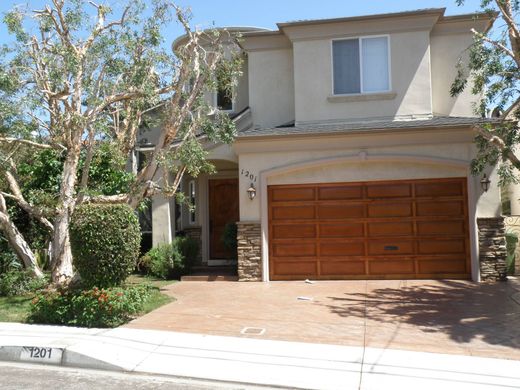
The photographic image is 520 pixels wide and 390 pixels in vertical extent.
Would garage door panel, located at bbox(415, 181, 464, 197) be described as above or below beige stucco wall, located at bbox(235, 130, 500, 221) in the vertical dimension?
below

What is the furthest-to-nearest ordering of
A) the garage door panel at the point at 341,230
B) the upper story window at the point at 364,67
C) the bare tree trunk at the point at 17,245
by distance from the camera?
the upper story window at the point at 364,67 < the garage door panel at the point at 341,230 < the bare tree trunk at the point at 17,245

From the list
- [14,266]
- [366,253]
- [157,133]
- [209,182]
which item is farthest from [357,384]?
[157,133]

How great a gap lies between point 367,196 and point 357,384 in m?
7.60

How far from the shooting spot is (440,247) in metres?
12.5

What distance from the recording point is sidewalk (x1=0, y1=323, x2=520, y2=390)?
5.80m

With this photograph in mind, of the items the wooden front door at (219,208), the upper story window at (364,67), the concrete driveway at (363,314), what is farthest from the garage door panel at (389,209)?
the wooden front door at (219,208)

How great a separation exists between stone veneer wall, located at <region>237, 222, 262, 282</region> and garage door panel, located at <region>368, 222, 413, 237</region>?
2833 millimetres

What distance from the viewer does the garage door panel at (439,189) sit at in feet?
40.8

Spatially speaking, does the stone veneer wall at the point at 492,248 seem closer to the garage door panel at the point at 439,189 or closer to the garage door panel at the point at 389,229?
the garage door panel at the point at 439,189

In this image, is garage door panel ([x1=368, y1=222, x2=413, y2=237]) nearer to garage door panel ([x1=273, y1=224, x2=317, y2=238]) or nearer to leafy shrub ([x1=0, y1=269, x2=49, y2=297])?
garage door panel ([x1=273, y1=224, x2=317, y2=238])

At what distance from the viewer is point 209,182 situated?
16.0 m

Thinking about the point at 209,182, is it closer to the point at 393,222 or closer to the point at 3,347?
the point at 393,222

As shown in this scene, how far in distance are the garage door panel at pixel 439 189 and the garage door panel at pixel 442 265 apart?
5.22 ft

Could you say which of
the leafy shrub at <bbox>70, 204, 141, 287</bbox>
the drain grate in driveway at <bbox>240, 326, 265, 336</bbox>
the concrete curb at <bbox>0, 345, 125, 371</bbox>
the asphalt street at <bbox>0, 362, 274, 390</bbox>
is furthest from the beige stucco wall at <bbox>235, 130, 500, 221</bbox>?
the asphalt street at <bbox>0, 362, 274, 390</bbox>
